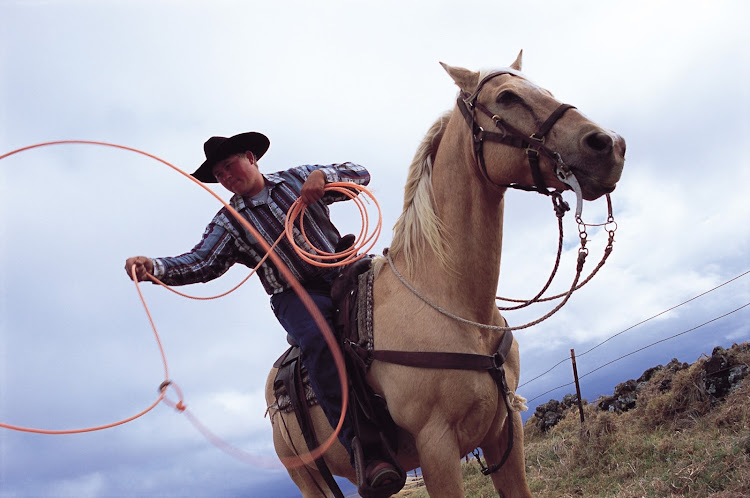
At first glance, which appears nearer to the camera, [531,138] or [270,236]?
[531,138]

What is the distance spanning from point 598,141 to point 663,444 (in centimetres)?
539

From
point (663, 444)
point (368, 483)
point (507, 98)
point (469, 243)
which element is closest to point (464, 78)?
point (507, 98)

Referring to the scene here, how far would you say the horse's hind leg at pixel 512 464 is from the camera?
11.9ft

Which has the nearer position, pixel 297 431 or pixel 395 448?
pixel 395 448

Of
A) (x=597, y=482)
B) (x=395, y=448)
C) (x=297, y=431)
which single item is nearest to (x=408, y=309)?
(x=395, y=448)

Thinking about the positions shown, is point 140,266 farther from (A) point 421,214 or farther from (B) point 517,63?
(B) point 517,63

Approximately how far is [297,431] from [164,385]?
1169 millimetres

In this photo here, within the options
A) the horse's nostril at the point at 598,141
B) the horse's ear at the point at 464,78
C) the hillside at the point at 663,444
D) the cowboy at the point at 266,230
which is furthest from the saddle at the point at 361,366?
the hillside at the point at 663,444

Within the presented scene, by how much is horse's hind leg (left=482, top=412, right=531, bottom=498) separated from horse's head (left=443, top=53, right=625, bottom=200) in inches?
62.0

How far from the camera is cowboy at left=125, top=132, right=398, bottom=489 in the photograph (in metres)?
4.02

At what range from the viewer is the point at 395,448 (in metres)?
3.60

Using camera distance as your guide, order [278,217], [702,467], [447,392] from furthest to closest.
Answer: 1. [702,467]
2. [278,217]
3. [447,392]

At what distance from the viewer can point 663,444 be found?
6.71 metres

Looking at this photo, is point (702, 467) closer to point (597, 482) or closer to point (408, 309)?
point (597, 482)
